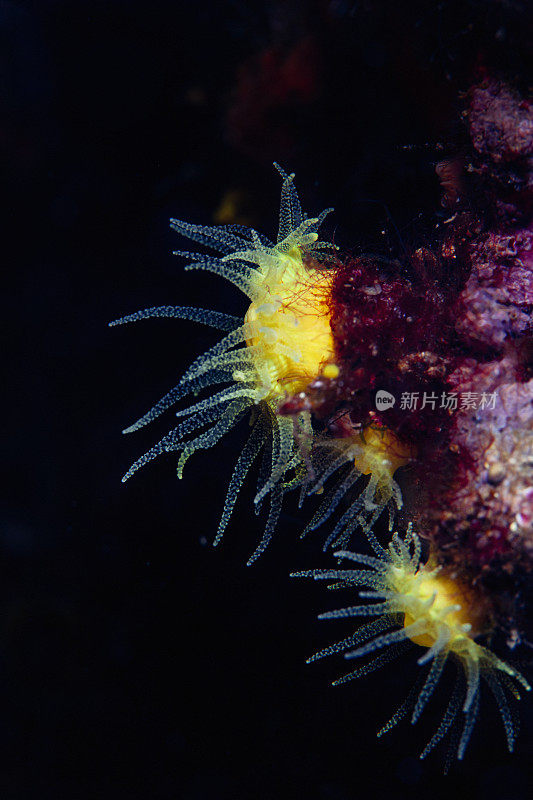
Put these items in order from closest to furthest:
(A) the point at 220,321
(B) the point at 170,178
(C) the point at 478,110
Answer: (C) the point at 478,110 < (A) the point at 220,321 < (B) the point at 170,178

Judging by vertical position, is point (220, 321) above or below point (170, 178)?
below

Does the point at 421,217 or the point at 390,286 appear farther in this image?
the point at 421,217

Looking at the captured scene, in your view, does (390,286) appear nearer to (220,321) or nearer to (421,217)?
(421,217)

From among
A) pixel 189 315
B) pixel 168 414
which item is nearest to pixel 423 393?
pixel 189 315

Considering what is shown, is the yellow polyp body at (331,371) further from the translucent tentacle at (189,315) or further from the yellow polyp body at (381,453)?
the translucent tentacle at (189,315)

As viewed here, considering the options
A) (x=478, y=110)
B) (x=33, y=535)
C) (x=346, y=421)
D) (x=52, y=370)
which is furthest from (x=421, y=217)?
(x=33, y=535)

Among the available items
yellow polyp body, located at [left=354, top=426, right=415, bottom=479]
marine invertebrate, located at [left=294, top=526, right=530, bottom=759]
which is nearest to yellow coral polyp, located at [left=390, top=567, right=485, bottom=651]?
marine invertebrate, located at [left=294, top=526, right=530, bottom=759]

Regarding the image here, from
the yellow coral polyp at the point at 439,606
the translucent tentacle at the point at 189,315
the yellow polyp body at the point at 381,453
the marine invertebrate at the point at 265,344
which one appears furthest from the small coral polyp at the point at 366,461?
the translucent tentacle at the point at 189,315
